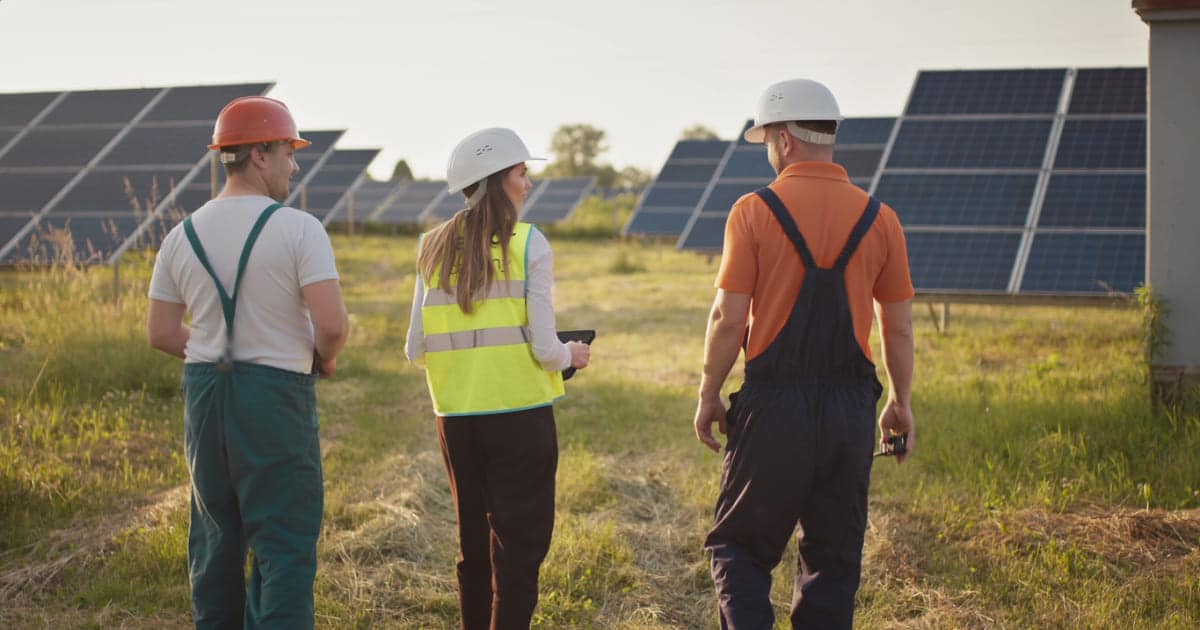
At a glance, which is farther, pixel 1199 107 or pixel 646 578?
pixel 1199 107

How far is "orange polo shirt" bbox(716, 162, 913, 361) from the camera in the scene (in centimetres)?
311

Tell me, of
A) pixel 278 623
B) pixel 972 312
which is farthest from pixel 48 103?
pixel 278 623

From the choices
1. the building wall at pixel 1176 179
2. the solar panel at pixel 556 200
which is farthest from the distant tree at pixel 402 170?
the building wall at pixel 1176 179

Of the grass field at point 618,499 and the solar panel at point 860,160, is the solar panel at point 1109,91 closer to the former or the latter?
the grass field at point 618,499

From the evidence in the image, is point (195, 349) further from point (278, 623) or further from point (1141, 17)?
point (1141, 17)

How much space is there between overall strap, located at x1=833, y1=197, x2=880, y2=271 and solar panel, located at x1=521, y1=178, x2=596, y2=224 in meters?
32.3

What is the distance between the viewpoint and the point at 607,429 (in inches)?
290

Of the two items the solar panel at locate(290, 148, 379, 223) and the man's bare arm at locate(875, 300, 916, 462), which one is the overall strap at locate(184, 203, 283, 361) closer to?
the man's bare arm at locate(875, 300, 916, 462)

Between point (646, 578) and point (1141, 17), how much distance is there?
15.8ft

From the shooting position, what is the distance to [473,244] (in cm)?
327

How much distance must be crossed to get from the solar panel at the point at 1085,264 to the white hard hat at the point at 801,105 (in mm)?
7119

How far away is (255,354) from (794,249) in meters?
1.58

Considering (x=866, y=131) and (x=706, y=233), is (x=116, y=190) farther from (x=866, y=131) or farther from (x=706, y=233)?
(x=866, y=131)

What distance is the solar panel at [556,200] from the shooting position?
120 feet
